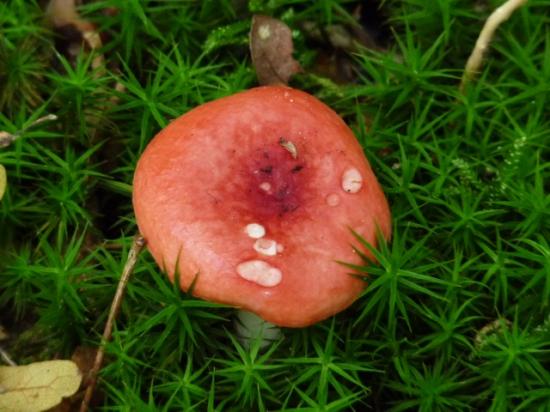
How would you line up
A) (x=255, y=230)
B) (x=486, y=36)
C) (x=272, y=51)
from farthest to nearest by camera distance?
1. (x=272, y=51)
2. (x=486, y=36)
3. (x=255, y=230)

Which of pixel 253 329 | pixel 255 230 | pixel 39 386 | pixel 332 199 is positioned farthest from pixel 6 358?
pixel 332 199

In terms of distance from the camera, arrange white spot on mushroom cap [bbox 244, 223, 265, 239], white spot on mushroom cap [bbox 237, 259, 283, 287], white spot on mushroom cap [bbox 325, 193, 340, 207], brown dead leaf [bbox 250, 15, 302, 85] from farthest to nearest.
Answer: brown dead leaf [bbox 250, 15, 302, 85] < white spot on mushroom cap [bbox 325, 193, 340, 207] < white spot on mushroom cap [bbox 244, 223, 265, 239] < white spot on mushroom cap [bbox 237, 259, 283, 287]

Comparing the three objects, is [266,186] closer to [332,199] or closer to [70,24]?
[332,199]

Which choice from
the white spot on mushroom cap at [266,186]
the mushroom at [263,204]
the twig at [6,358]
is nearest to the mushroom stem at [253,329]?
the mushroom at [263,204]

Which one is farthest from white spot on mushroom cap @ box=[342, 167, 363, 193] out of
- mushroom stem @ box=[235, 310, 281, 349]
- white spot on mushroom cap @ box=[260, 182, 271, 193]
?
mushroom stem @ box=[235, 310, 281, 349]

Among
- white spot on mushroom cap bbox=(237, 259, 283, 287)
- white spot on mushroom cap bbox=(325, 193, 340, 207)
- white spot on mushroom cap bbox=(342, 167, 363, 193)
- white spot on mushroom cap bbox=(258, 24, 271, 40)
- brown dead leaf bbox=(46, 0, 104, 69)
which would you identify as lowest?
white spot on mushroom cap bbox=(237, 259, 283, 287)

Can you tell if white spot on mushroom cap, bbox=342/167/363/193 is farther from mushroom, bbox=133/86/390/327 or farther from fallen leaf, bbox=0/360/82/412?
fallen leaf, bbox=0/360/82/412

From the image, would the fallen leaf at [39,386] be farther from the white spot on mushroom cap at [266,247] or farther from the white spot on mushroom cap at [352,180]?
the white spot on mushroom cap at [352,180]
